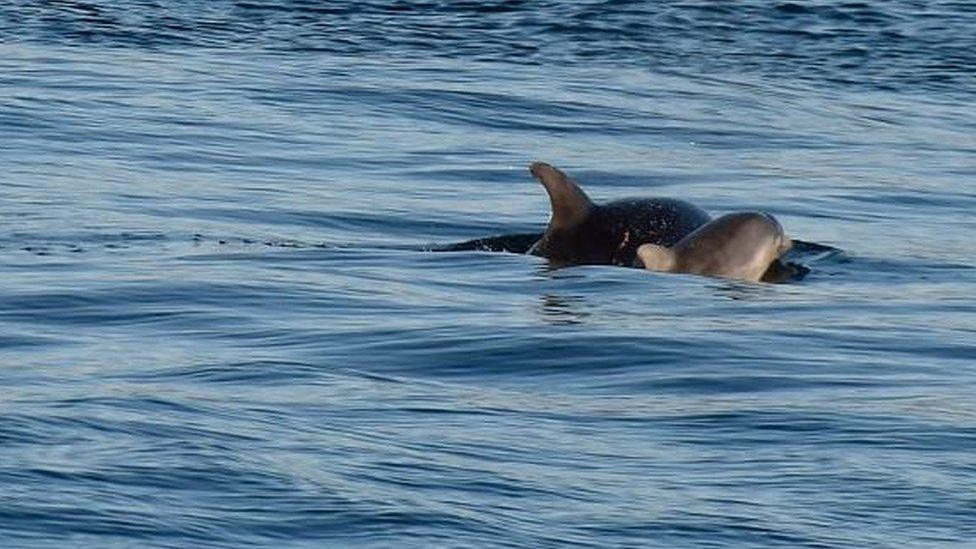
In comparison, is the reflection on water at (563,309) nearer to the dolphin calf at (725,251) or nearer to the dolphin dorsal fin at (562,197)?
Answer: the dolphin calf at (725,251)

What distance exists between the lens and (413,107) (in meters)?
22.2

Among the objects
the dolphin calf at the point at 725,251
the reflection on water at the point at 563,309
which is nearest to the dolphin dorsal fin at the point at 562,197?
the dolphin calf at the point at 725,251

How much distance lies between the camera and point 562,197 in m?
14.6

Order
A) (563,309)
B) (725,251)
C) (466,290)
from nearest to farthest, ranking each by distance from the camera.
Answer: (563,309)
(466,290)
(725,251)

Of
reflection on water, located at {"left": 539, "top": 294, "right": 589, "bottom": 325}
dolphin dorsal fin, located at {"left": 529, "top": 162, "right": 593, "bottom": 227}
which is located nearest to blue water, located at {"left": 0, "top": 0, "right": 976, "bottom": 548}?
reflection on water, located at {"left": 539, "top": 294, "right": 589, "bottom": 325}

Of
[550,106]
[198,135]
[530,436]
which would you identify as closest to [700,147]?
[550,106]

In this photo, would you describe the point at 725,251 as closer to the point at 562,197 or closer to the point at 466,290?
the point at 562,197

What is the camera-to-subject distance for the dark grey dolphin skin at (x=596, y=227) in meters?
14.6

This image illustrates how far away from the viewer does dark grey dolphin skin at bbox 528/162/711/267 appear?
1461 cm

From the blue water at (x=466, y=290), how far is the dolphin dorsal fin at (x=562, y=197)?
0.99ft

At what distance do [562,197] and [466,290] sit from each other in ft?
3.78

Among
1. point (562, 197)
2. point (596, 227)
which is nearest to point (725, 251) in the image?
point (596, 227)

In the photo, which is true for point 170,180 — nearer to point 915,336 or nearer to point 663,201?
point 663,201

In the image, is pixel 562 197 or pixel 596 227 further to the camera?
pixel 596 227
